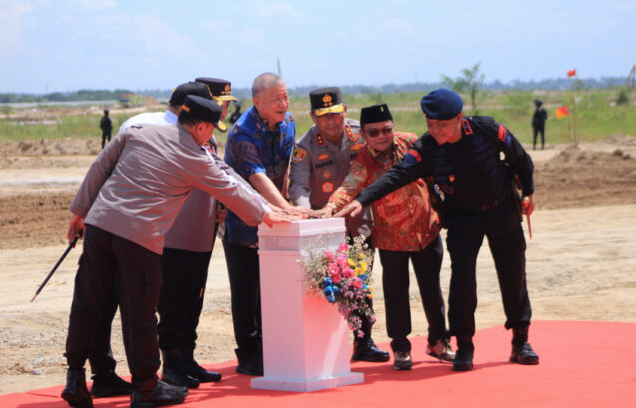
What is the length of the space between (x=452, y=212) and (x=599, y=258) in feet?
23.7

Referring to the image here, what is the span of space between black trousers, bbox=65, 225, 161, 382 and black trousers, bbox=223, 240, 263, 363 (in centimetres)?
115

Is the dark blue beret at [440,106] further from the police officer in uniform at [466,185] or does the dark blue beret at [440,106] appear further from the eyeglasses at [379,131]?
the eyeglasses at [379,131]

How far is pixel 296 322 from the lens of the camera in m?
5.49

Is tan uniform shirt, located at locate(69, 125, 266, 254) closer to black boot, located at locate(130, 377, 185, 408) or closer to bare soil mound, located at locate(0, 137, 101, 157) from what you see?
black boot, located at locate(130, 377, 185, 408)

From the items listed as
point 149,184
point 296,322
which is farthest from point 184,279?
point 149,184

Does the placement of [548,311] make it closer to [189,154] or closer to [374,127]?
[374,127]

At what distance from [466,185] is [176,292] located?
2009mm

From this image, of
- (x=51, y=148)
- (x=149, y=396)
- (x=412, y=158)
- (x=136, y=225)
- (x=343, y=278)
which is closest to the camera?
(x=136, y=225)

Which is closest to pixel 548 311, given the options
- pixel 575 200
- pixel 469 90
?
pixel 575 200

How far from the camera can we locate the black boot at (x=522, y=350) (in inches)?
237

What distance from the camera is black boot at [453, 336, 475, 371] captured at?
5.90 meters

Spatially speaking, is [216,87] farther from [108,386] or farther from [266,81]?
[108,386]

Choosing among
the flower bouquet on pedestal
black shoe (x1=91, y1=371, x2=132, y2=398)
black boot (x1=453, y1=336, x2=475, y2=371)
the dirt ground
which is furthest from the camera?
the dirt ground

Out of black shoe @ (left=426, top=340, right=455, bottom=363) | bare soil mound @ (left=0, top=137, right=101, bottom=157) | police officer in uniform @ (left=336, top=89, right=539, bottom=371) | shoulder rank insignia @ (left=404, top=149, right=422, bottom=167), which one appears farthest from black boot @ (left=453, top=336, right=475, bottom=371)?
bare soil mound @ (left=0, top=137, right=101, bottom=157)
